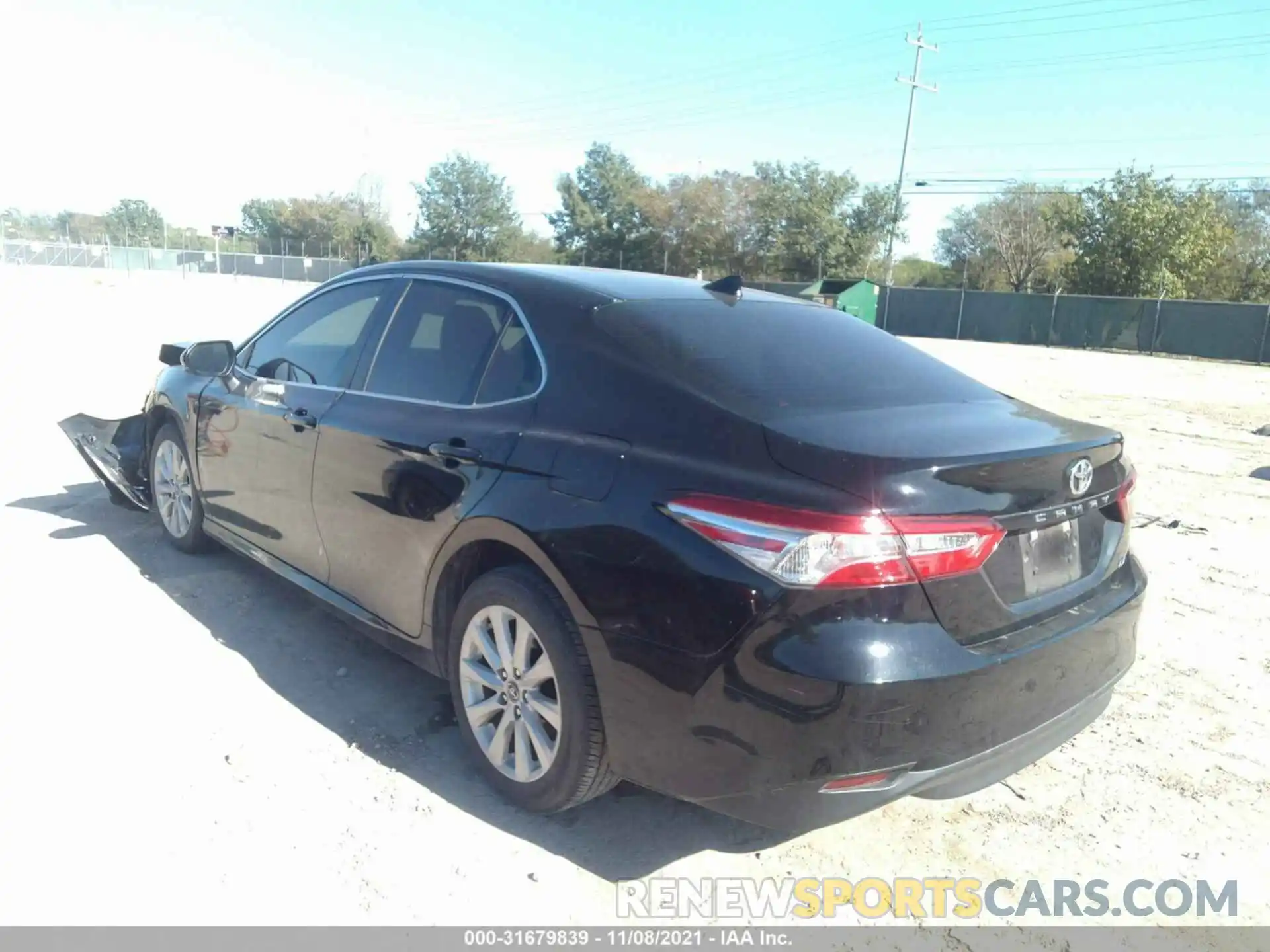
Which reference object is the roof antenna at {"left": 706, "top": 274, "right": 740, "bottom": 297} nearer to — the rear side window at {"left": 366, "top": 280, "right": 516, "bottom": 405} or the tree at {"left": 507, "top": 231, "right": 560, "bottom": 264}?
the rear side window at {"left": 366, "top": 280, "right": 516, "bottom": 405}

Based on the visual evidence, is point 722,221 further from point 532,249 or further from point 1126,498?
point 1126,498

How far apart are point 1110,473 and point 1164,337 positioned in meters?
35.8

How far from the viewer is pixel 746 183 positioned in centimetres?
5703

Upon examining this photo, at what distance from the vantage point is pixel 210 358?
15.4 feet

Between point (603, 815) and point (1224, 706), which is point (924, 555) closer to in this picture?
point (603, 815)

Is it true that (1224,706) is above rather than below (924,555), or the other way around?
below

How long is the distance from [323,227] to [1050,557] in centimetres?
8845

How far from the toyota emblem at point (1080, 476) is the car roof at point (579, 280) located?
1.41m

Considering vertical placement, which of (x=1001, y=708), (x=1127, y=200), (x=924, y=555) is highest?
(x=1127, y=200)

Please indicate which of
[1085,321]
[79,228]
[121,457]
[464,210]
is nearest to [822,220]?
[1085,321]

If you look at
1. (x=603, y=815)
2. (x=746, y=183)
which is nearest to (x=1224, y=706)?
(x=603, y=815)

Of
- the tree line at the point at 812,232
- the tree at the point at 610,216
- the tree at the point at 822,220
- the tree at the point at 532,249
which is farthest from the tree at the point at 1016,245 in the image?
the tree at the point at 532,249

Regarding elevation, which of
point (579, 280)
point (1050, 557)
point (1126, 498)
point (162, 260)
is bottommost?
point (1050, 557)

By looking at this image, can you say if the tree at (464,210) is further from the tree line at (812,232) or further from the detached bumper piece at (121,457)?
the detached bumper piece at (121,457)
